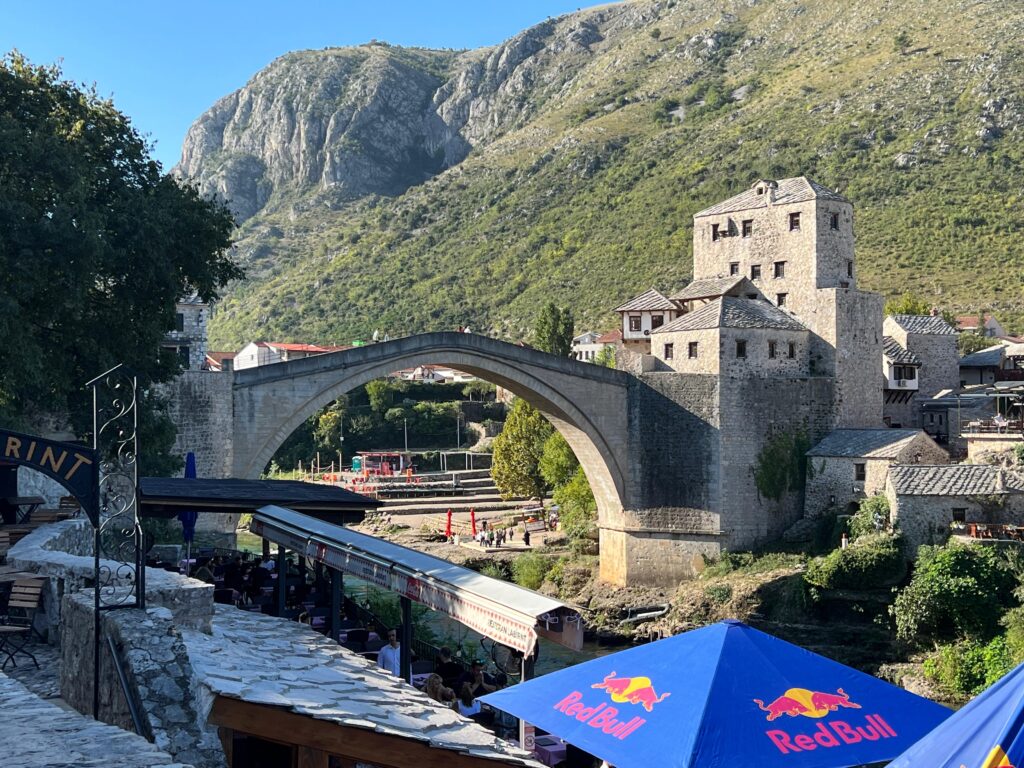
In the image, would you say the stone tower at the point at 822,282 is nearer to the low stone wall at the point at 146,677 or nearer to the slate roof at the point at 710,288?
the slate roof at the point at 710,288

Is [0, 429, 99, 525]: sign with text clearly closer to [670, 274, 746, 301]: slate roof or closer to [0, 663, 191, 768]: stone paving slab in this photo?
[0, 663, 191, 768]: stone paving slab

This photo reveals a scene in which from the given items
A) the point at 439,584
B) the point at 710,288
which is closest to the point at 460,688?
the point at 439,584

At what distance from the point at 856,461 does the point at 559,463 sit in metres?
15.1

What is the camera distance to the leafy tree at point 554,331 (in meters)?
51.2

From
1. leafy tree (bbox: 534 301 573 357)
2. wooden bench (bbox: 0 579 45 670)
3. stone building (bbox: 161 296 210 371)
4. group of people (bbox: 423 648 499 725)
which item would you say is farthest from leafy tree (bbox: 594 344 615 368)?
wooden bench (bbox: 0 579 45 670)

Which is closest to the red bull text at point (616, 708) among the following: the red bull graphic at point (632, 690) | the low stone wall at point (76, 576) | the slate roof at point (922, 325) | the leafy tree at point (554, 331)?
the red bull graphic at point (632, 690)

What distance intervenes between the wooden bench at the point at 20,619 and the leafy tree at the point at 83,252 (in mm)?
7301

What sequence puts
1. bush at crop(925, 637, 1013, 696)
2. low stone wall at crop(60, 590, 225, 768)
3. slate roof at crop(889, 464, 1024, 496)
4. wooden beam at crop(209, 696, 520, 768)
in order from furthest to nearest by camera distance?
slate roof at crop(889, 464, 1024, 496) → bush at crop(925, 637, 1013, 696) → wooden beam at crop(209, 696, 520, 768) → low stone wall at crop(60, 590, 225, 768)

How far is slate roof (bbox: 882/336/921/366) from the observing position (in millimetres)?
38000

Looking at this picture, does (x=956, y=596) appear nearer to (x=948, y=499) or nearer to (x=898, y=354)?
(x=948, y=499)

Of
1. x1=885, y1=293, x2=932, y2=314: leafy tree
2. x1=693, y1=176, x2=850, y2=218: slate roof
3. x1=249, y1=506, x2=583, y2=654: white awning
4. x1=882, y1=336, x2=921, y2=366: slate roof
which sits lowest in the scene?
x1=249, y1=506, x2=583, y2=654: white awning

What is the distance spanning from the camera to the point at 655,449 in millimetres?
32406

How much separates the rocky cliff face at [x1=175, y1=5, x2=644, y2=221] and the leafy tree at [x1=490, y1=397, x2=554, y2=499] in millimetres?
72446

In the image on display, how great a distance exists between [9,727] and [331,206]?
114 metres
